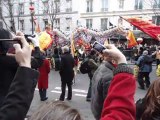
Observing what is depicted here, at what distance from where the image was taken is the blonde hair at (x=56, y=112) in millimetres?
1322

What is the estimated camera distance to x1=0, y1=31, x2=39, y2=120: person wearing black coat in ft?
4.71

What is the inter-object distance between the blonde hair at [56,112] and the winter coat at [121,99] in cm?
36

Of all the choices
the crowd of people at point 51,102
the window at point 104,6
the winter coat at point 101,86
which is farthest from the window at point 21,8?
the crowd of people at point 51,102

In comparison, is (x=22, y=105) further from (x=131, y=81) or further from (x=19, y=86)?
(x=131, y=81)

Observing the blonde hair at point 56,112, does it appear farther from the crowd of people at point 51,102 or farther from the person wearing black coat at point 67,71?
the person wearing black coat at point 67,71

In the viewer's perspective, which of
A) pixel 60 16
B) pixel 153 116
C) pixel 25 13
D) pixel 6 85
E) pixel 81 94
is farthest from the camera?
pixel 25 13

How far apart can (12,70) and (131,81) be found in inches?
38.5

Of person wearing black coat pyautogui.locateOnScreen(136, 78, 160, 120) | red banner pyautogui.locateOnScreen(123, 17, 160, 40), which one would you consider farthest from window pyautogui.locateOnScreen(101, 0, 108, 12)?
person wearing black coat pyautogui.locateOnScreen(136, 78, 160, 120)

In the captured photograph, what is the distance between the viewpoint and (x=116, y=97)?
1741mm

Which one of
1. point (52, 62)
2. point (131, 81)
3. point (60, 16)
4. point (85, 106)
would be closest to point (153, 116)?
point (131, 81)

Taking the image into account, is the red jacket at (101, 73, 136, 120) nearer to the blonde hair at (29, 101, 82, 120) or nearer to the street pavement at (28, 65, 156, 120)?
the blonde hair at (29, 101, 82, 120)

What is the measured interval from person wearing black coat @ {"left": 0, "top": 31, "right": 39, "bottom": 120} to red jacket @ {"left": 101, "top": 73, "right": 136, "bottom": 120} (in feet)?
1.49

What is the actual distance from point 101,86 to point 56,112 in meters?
2.23

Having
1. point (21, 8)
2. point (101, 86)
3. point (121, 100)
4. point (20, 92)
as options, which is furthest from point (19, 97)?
point (21, 8)
